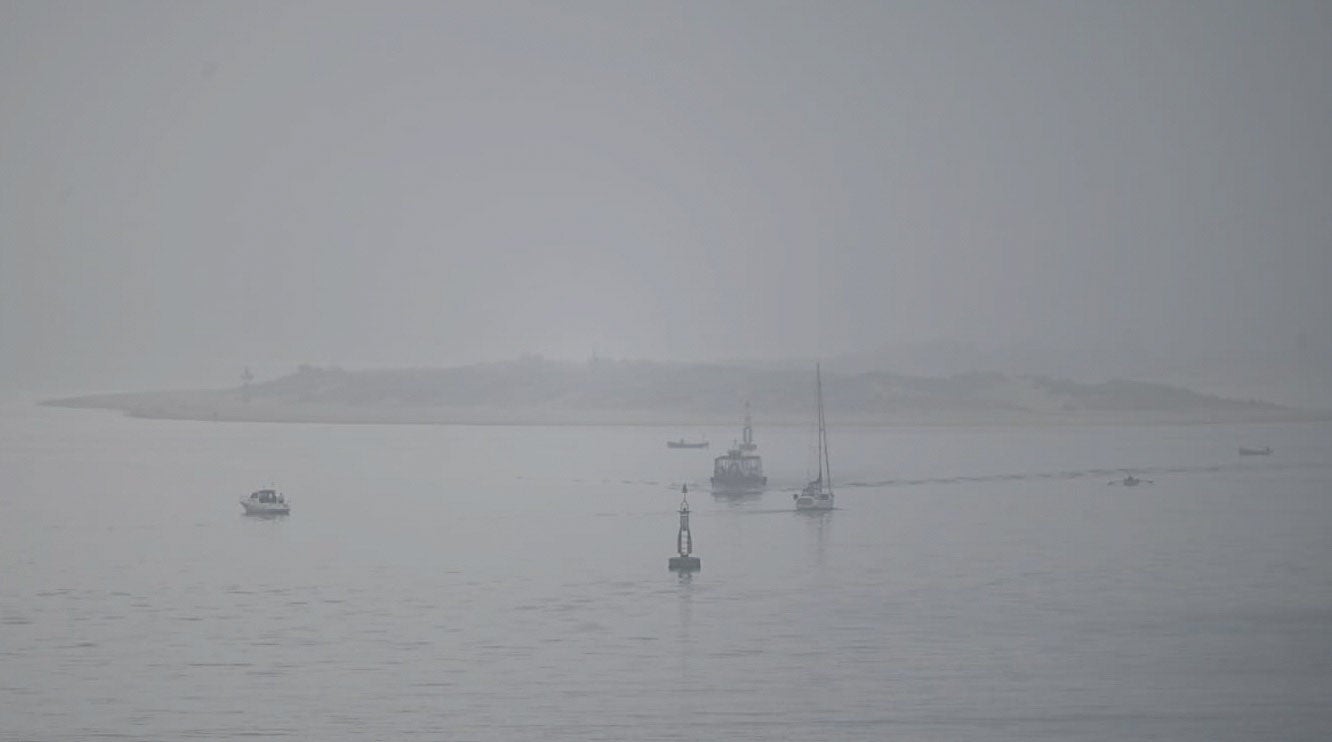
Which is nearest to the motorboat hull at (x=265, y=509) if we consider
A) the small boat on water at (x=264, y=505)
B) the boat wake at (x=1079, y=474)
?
the small boat on water at (x=264, y=505)

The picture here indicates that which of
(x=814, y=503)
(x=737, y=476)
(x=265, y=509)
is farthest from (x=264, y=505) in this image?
(x=737, y=476)

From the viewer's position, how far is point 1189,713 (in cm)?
3431

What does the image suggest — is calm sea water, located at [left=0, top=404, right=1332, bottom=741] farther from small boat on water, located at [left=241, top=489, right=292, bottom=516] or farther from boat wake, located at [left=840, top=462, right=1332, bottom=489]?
boat wake, located at [left=840, top=462, right=1332, bottom=489]

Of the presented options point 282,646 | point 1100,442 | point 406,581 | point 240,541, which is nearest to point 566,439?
point 1100,442

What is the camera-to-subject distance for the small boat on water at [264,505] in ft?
A: 260

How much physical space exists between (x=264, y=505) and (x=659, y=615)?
3793cm

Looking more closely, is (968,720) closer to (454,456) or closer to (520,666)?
(520,666)

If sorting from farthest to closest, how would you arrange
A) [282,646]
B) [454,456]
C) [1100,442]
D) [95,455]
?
[1100,442]
[454,456]
[95,455]
[282,646]

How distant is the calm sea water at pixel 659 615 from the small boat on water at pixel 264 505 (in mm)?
1068

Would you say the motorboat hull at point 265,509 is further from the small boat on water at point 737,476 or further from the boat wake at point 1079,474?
the boat wake at point 1079,474

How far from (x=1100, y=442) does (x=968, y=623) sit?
133 meters

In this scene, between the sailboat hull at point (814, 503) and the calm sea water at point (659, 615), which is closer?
the calm sea water at point (659, 615)

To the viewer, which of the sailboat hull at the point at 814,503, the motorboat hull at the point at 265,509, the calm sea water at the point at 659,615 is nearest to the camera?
the calm sea water at the point at 659,615

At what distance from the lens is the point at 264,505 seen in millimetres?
79250
